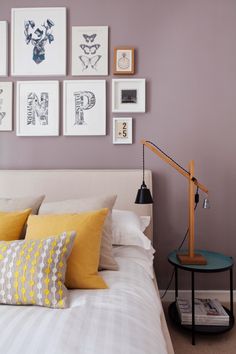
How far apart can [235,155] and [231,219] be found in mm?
517

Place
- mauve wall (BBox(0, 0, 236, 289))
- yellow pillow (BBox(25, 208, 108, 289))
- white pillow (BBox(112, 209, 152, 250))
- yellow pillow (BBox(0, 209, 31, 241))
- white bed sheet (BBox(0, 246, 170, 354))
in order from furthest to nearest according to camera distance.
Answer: mauve wall (BBox(0, 0, 236, 289)) < white pillow (BBox(112, 209, 152, 250)) < yellow pillow (BBox(0, 209, 31, 241)) < yellow pillow (BBox(25, 208, 108, 289)) < white bed sheet (BBox(0, 246, 170, 354))

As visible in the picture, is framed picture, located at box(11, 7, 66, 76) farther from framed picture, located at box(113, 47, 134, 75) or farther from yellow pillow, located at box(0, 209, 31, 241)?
yellow pillow, located at box(0, 209, 31, 241)

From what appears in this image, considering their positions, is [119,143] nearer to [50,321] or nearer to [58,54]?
[58,54]

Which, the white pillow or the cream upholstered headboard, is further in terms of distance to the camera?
→ the cream upholstered headboard

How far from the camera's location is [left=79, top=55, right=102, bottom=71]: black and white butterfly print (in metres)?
2.20

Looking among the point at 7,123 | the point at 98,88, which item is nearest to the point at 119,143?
the point at 98,88

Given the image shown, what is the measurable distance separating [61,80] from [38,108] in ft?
0.97

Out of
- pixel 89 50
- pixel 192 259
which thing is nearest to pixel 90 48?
pixel 89 50

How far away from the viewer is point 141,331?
896 millimetres

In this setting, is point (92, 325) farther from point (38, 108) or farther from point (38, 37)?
point (38, 37)

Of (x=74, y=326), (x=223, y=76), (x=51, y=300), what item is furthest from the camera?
(x=223, y=76)

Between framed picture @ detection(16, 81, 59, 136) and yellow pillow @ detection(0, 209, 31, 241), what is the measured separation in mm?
950

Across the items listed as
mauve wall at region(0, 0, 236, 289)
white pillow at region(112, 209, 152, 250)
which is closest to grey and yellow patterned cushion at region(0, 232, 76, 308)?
white pillow at region(112, 209, 152, 250)

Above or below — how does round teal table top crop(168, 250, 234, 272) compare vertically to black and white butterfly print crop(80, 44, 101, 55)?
below
